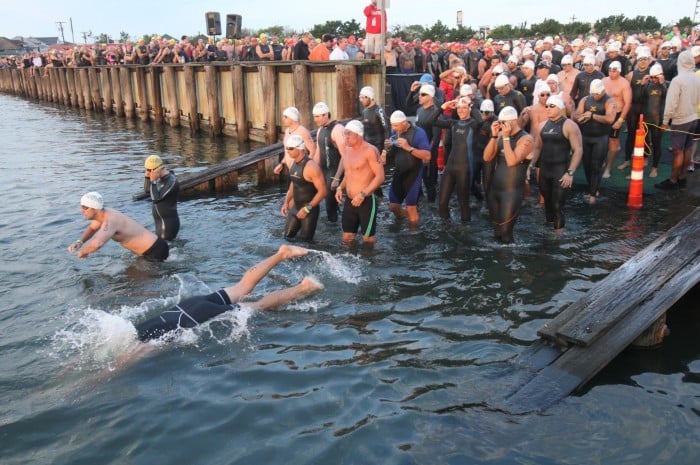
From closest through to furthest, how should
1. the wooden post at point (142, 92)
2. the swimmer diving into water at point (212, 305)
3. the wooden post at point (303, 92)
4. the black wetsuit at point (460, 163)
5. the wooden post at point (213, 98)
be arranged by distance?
the swimmer diving into water at point (212, 305), the black wetsuit at point (460, 163), the wooden post at point (303, 92), the wooden post at point (213, 98), the wooden post at point (142, 92)

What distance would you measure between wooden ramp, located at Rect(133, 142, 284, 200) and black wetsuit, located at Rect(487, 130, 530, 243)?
20.2ft

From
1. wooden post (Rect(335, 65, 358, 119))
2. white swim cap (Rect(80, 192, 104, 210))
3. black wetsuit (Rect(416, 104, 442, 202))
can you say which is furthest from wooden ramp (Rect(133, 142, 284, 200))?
white swim cap (Rect(80, 192, 104, 210))

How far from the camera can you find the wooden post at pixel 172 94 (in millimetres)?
24531

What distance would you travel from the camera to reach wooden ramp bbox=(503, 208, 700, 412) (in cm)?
499

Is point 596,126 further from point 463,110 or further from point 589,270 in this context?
point 589,270

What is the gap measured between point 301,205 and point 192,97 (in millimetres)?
15306

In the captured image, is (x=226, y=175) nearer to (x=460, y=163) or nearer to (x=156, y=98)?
(x=460, y=163)

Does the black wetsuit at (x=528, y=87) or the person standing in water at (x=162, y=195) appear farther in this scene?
the black wetsuit at (x=528, y=87)

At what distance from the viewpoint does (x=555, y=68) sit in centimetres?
1408

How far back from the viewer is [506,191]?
8.48 meters

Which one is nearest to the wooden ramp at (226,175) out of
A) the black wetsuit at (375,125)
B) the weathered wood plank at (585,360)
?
the black wetsuit at (375,125)

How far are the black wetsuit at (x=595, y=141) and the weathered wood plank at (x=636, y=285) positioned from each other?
2949 mm

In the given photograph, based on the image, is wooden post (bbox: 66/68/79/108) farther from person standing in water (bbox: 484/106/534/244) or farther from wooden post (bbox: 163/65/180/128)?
person standing in water (bbox: 484/106/534/244)

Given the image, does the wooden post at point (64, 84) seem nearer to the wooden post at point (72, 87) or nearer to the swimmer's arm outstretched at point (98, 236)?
→ the wooden post at point (72, 87)
